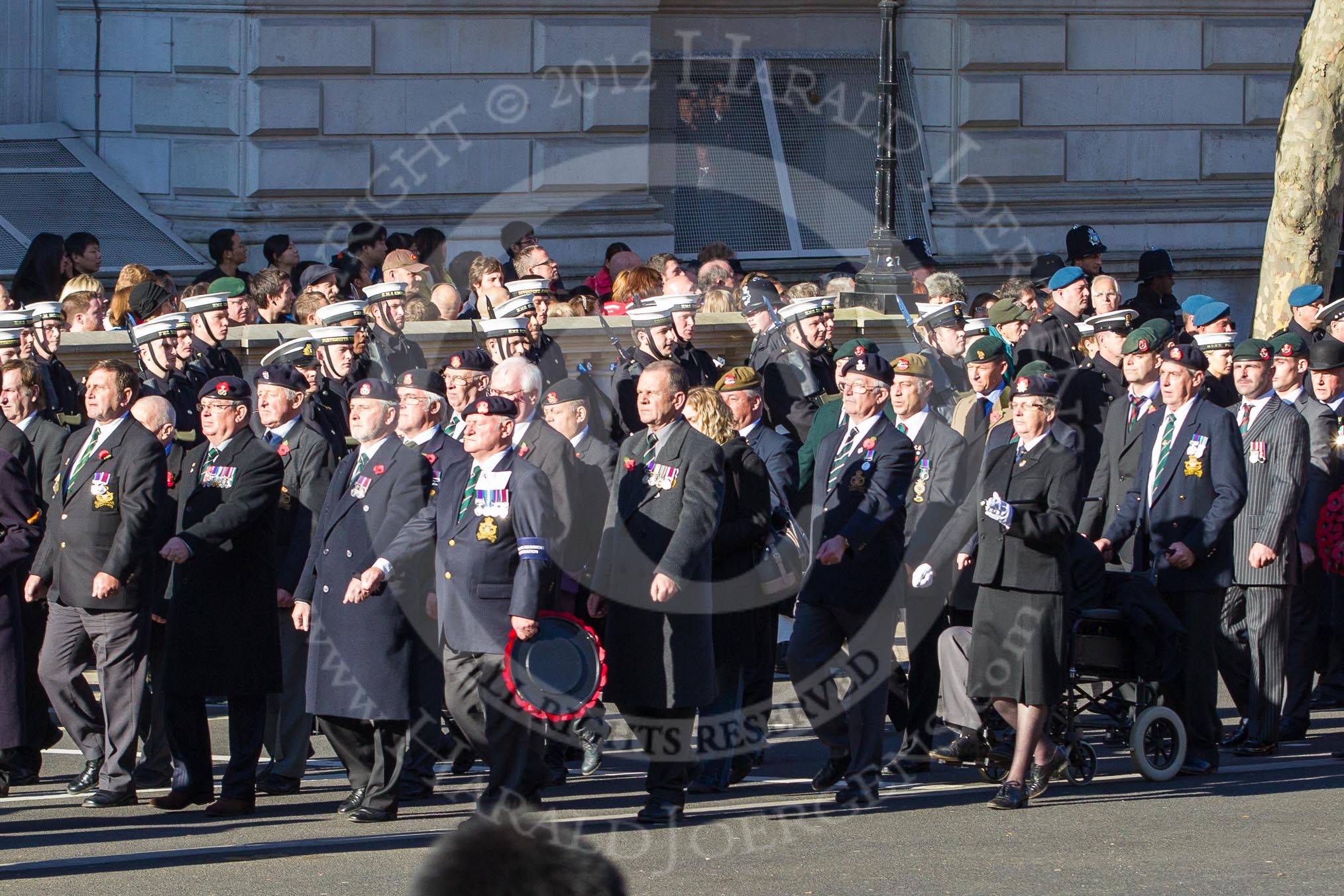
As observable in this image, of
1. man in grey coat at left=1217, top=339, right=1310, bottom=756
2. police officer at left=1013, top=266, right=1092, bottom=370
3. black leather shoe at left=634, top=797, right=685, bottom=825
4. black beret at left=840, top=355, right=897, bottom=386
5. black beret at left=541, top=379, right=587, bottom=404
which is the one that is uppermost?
police officer at left=1013, top=266, right=1092, bottom=370

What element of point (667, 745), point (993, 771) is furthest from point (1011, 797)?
point (667, 745)

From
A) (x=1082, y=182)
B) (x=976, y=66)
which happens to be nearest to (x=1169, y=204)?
(x=1082, y=182)

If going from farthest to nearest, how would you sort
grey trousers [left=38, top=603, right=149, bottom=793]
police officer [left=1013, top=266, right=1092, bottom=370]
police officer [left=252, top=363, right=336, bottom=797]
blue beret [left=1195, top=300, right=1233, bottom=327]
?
police officer [left=1013, top=266, right=1092, bottom=370] < blue beret [left=1195, top=300, right=1233, bottom=327] < police officer [left=252, top=363, right=336, bottom=797] < grey trousers [left=38, top=603, right=149, bottom=793]

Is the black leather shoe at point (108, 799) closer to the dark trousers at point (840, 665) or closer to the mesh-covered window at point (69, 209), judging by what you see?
the dark trousers at point (840, 665)

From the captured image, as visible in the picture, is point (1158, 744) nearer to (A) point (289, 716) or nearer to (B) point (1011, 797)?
(B) point (1011, 797)

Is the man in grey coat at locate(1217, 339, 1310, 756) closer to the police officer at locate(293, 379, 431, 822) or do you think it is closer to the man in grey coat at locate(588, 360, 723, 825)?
the man in grey coat at locate(588, 360, 723, 825)

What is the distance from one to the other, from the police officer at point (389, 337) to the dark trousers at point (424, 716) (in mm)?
2727

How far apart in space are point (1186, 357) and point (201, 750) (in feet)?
15.8

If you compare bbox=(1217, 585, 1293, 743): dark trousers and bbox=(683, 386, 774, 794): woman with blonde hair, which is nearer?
bbox=(683, 386, 774, 794): woman with blonde hair

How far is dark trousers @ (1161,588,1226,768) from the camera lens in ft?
30.9

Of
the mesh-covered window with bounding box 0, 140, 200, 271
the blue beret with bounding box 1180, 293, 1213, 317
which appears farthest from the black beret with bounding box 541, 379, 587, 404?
the mesh-covered window with bounding box 0, 140, 200, 271

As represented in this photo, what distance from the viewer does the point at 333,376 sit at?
436 inches

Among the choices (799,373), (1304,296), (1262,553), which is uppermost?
(1304,296)

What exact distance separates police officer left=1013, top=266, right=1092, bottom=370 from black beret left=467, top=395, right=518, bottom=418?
5.04 meters
